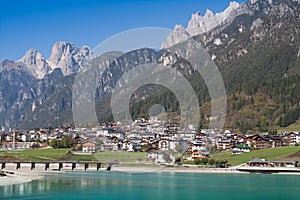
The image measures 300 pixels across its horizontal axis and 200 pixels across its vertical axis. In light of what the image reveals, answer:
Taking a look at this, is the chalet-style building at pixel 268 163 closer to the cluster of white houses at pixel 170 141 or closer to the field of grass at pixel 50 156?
the cluster of white houses at pixel 170 141

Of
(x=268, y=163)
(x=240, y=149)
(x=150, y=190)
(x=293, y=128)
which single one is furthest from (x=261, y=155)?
(x=150, y=190)

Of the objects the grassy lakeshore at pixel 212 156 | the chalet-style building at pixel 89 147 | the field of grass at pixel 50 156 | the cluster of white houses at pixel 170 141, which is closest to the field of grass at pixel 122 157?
the grassy lakeshore at pixel 212 156

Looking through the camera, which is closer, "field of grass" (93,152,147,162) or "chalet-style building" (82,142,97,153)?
"field of grass" (93,152,147,162)

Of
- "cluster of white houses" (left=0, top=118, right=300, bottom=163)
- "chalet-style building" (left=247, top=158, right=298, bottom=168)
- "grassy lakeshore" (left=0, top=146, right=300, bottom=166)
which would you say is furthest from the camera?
"cluster of white houses" (left=0, top=118, right=300, bottom=163)

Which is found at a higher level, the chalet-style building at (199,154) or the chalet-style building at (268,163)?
the chalet-style building at (199,154)

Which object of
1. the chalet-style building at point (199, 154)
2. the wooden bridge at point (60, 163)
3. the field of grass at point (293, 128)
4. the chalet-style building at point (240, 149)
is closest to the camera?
the wooden bridge at point (60, 163)

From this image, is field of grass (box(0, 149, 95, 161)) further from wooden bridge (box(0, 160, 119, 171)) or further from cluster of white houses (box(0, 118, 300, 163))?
wooden bridge (box(0, 160, 119, 171))

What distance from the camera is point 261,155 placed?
96938mm

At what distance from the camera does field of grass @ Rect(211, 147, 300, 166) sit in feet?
307

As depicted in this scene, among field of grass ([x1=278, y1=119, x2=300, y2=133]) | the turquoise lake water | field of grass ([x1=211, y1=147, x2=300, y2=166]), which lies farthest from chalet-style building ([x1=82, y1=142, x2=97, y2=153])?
the turquoise lake water

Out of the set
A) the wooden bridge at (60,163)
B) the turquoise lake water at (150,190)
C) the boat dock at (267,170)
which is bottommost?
the turquoise lake water at (150,190)

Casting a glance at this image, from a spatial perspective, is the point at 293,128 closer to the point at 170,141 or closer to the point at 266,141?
the point at 266,141

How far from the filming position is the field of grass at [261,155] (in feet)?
307

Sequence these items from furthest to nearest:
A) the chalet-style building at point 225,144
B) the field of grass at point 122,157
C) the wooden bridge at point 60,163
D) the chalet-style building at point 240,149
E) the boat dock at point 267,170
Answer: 1. the chalet-style building at point 225,144
2. the chalet-style building at point 240,149
3. the field of grass at point 122,157
4. the wooden bridge at point 60,163
5. the boat dock at point 267,170
